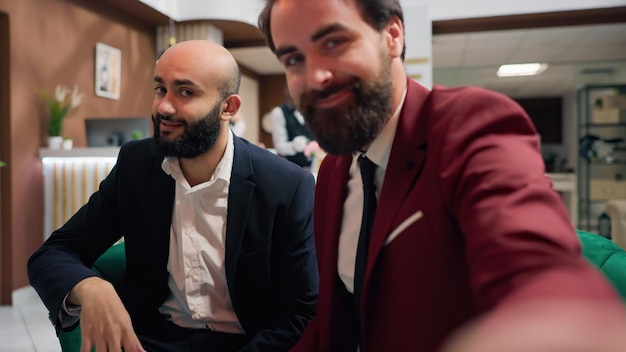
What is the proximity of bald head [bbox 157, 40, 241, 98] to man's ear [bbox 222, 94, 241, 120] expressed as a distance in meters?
0.02

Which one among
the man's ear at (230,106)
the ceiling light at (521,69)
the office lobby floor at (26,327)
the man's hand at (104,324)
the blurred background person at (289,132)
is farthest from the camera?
the ceiling light at (521,69)

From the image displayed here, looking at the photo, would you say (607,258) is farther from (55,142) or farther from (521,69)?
(521,69)

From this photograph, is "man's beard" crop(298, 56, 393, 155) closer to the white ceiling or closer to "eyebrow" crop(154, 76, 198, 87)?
"eyebrow" crop(154, 76, 198, 87)

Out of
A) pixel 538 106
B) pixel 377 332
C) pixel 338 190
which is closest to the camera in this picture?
pixel 377 332

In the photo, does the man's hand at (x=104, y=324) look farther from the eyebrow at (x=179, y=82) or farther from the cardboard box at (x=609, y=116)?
the cardboard box at (x=609, y=116)

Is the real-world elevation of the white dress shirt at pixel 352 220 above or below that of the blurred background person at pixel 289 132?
below

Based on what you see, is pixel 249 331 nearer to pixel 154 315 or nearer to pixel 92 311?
pixel 154 315

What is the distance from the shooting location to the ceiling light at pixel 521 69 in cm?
1029

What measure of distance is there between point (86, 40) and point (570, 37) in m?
6.66

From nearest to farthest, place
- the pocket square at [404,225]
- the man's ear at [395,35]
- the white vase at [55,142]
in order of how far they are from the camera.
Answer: the pocket square at [404,225] → the man's ear at [395,35] → the white vase at [55,142]

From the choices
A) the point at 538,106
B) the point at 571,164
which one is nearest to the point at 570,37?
the point at 571,164

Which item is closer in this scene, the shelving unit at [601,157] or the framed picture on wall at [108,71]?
the framed picture on wall at [108,71]

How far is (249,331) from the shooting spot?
55.9 inches

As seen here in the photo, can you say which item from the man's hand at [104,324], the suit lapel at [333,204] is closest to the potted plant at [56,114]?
the man's hand at [104,324]
